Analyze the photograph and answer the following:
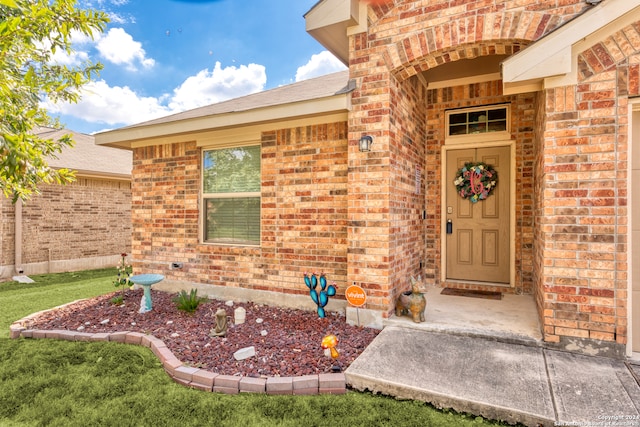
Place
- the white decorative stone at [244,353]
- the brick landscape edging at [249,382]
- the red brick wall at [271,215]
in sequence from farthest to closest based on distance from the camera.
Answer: the red brick wall at [271,215] → the white decorative stone at [244,353] → the brick landscape edging at [249,382]

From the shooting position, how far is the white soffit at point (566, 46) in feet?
9.21

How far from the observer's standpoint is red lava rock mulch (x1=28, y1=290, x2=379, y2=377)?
3.03 m

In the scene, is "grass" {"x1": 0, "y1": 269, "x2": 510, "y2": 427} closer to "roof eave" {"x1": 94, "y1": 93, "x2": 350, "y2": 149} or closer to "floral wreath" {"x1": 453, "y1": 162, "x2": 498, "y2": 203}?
"roof eave" {"x1": 94, "y1": 93, "x2": 350, "y2": 149}

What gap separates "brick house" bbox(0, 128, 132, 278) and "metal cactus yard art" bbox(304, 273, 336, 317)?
8.13 metres

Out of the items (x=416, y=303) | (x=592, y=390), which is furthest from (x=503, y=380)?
(x=416, y=303)

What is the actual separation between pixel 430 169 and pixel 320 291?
284cm

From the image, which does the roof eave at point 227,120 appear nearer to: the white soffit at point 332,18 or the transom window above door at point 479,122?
the white soffit at point 332,18

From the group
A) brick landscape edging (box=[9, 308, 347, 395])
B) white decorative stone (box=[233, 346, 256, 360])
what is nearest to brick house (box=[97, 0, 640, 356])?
brick landscape edging (box=[9, 308, 347, 395])

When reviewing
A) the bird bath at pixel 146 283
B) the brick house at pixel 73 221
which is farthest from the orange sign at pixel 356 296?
the brick house at pixel 73 221

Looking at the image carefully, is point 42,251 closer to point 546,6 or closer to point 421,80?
point 421,80

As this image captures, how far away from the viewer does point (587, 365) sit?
9.03ft

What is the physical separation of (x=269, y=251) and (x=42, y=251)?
7.54 meters

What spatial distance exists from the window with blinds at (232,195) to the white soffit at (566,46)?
11.5ft

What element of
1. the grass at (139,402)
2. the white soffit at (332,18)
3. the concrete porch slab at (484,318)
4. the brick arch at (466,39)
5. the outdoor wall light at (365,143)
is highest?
the white soffit at (332,18)
